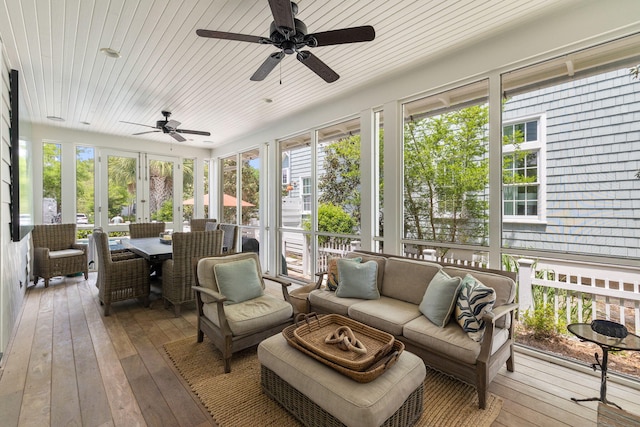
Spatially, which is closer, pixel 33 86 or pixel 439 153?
pixel 439 153

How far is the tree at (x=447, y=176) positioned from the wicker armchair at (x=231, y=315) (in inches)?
73.9

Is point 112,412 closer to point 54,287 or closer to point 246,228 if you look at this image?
point 54,287

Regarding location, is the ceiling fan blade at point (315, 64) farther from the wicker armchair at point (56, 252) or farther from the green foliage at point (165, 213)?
the green foliage at point (165, 213)

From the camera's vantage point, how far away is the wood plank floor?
1.93 metres

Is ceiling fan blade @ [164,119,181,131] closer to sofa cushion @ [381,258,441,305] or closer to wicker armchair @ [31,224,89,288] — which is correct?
wicker armchair @ [31,224,89,288]

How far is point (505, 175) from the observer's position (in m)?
2.87

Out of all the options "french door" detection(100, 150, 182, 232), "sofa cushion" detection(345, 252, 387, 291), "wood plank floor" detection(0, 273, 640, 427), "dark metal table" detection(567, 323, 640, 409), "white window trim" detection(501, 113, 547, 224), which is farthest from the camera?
"french door" detection(100, 150, 182, 232)

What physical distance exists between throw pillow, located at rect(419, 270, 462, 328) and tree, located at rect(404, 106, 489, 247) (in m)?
0.87

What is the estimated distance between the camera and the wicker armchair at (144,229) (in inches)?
211

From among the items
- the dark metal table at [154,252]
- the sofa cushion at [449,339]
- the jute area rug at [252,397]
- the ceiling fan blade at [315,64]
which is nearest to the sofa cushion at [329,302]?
the sofa cushion at [449,339]

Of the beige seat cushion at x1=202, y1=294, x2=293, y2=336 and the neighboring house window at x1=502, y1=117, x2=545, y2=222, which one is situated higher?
the neighboring house window at x1=502, y1=117, x2=545, y2=222

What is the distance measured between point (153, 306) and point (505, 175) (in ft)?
15.2

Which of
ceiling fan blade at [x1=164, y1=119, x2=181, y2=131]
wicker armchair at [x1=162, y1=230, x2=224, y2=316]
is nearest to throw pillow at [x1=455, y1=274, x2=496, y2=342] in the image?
wicker armchair at [x1=162, y1=230, x2=224, y2=316]

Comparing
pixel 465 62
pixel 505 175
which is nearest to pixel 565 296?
pixel 505 175
